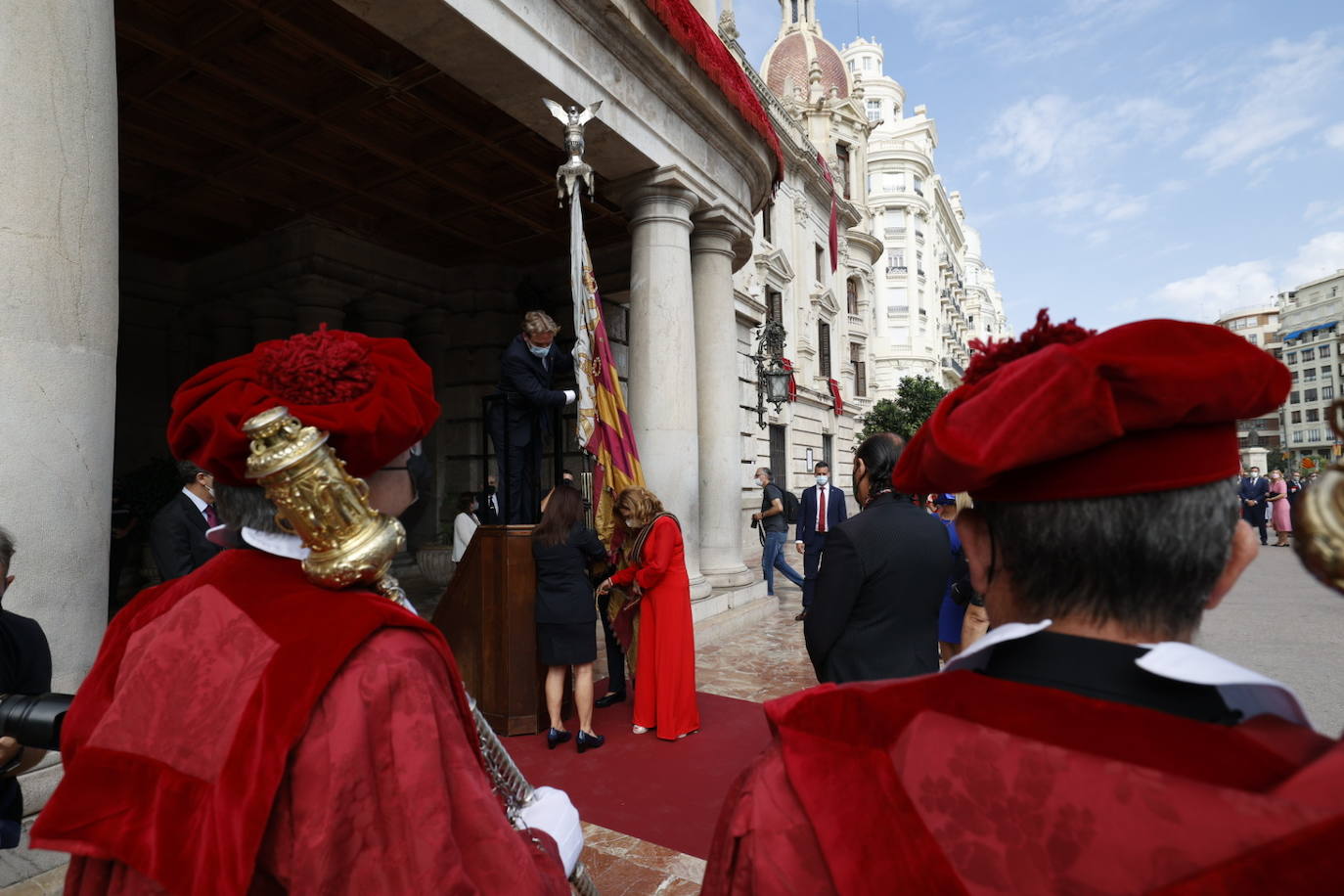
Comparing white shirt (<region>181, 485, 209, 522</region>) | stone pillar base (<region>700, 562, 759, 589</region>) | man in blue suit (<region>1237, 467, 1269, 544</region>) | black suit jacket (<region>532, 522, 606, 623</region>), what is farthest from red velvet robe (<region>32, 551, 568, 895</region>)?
man in blue suit (<region>1237, 467, 1269, 544</region>)

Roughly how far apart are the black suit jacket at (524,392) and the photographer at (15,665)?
3.55 metres

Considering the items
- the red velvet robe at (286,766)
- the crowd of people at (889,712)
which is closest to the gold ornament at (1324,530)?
the crowd of people at (889,712)

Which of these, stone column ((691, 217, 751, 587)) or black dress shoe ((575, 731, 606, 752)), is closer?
black dress shoe ((575, 731, 606, 752))

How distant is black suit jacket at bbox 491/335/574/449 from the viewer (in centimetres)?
A: 568

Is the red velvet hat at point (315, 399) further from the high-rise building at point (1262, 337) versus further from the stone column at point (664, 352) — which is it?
the high-rise building at point (1262, 337)

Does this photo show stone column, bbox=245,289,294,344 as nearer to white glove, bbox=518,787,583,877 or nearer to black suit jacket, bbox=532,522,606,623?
black suit jacket, bbox=532,522,606,623

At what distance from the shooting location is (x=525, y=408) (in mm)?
5992

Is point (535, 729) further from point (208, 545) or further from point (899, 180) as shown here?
point (899, 180)

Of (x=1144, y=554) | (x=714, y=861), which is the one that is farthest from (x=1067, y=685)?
(x=714, y=861)

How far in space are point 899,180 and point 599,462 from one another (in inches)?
2083

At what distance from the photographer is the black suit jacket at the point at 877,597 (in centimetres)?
298

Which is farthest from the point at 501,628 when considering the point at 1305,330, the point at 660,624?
the point at 1305,330

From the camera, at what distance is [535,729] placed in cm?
504

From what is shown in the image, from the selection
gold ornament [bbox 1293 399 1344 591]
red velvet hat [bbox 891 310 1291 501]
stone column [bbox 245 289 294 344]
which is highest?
stone column [bbox 245 289 294 344]
